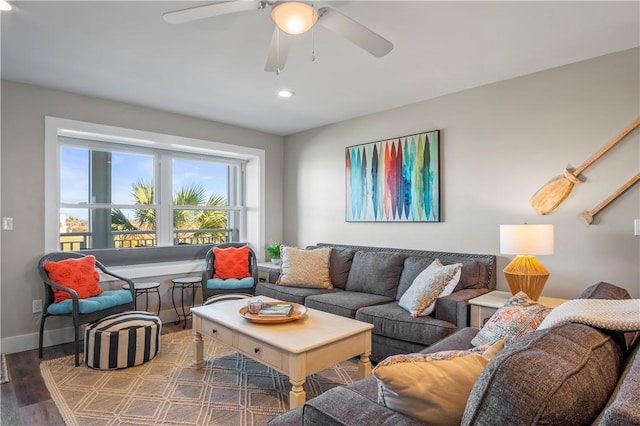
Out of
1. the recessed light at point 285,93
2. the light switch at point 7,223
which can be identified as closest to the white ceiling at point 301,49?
the recessed light at point 285,93

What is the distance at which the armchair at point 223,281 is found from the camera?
157 inches

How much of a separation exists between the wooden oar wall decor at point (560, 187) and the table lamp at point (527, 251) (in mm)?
405

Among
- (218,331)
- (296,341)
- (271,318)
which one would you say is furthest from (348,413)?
(218,331)

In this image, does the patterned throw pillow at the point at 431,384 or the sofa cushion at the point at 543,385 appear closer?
the sofa cushion at the point at 543,385

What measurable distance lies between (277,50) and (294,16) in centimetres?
37

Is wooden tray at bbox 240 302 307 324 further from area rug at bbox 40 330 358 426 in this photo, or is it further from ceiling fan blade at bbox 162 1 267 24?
ceiling fan blade at bbox 162 1 267 24

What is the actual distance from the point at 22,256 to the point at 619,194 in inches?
198

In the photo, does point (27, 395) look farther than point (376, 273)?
No

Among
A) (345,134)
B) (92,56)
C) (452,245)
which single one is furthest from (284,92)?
(452,245)

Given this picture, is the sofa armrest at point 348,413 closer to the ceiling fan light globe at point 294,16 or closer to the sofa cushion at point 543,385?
the sofa cushion at point 543,385

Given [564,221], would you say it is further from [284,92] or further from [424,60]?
[284,92]

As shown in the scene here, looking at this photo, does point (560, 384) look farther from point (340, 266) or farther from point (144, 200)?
point (144, 200)

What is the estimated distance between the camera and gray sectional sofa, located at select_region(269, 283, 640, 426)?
0.78 metres

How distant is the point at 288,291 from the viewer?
3.81 metres
